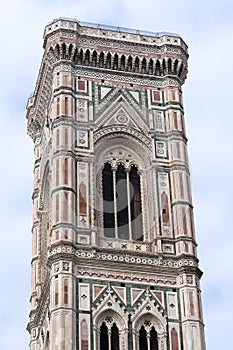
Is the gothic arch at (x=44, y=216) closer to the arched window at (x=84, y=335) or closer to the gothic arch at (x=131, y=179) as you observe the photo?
the gothic arch at (x=131, y=179)

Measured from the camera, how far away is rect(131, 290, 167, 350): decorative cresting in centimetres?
2708

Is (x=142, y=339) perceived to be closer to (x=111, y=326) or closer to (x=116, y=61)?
(x=111, y=326)

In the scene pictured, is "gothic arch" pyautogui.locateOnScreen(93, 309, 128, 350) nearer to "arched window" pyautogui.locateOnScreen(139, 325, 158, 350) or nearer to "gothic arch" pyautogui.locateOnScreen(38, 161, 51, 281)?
"arched window" pyautogui.locateOnScreen(139, 325, 158, 350)

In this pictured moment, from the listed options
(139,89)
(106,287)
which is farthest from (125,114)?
(106,287)

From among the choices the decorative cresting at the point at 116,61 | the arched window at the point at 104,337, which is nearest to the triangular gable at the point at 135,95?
the decorative cresting at the point at 116,61

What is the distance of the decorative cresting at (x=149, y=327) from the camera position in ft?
88.8

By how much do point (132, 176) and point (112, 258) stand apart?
10.8ft

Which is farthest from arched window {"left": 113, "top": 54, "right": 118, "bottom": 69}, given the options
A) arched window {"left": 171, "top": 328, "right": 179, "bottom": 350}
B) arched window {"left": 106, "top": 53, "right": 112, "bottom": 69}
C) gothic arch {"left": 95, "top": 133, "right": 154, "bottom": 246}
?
arched window {"left": 171, "top": 328, "right": 179, "bottom": 350}

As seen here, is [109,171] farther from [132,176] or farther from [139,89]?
[139,89]

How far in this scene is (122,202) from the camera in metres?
30.1

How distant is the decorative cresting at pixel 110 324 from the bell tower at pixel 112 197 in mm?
30

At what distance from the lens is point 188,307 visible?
2773 centimetres

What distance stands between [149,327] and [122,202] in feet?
13.8

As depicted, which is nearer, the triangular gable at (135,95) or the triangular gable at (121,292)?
the triangular gable at (121,292)
